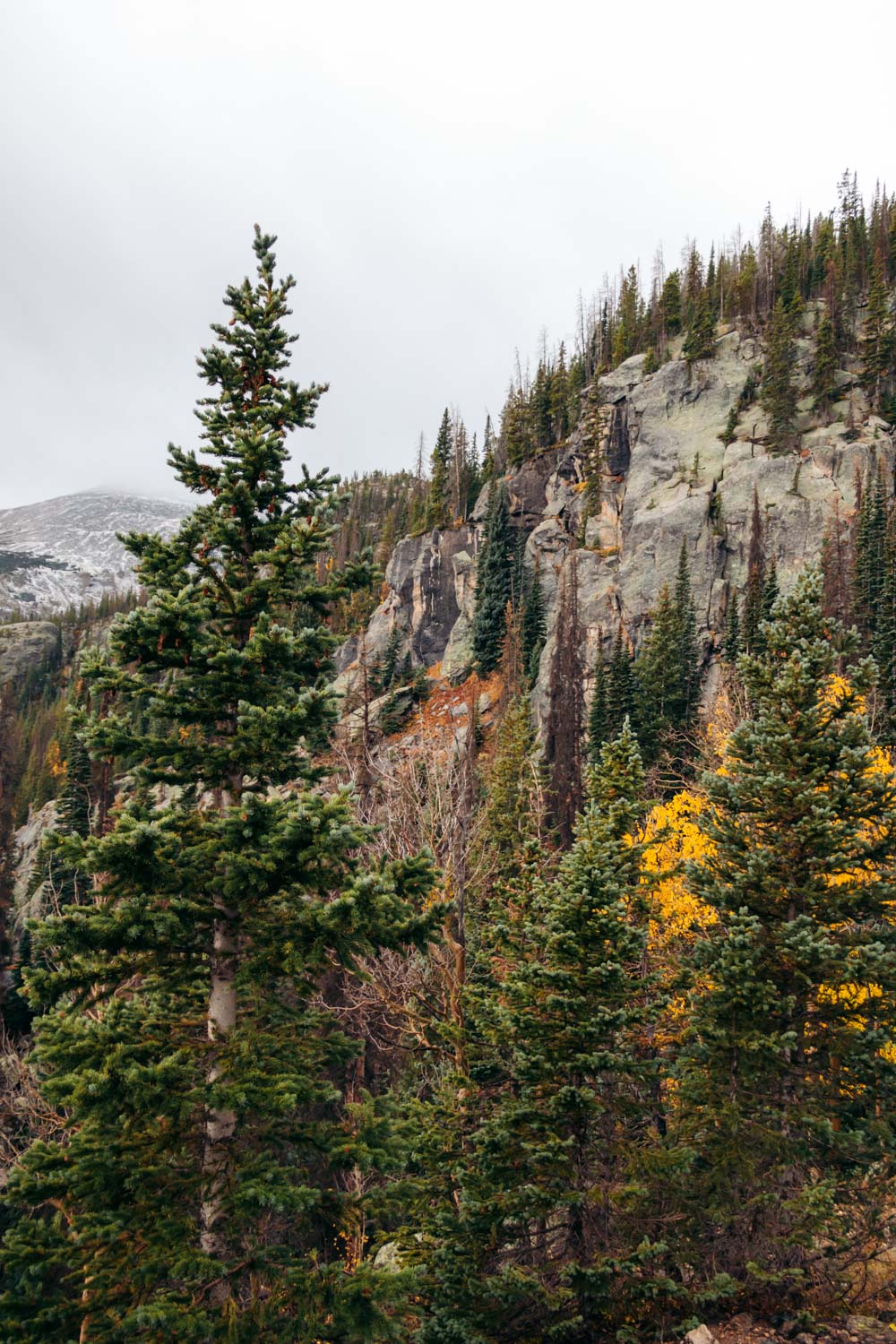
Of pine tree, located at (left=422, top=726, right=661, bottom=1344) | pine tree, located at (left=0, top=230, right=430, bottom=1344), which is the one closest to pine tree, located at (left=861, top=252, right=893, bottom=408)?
pine tree, located at (left=422, top=726, right=661, bottom=1344)

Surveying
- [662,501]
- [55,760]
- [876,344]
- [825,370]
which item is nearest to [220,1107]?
[662,501]

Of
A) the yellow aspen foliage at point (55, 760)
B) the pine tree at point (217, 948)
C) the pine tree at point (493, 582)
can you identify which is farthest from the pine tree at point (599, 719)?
the yellow aspen foliage at point (55, 760)

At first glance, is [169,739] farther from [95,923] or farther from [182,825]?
[95,923]

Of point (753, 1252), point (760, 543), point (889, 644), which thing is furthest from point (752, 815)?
point (760, 543)

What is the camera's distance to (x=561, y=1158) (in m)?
9.40

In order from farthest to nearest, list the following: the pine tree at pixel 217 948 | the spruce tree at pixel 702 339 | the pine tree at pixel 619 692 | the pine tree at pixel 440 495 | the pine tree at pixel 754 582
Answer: the pine tree at pixel 440 495
the spruce tree at pixel 702 339
the pine tree at pixel 754 582
the pine tree at pixel 619 692
the pine tree at pixel 217 948

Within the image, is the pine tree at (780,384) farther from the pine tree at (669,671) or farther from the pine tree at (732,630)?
the pine tree at (732,630)

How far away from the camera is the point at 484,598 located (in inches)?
2972

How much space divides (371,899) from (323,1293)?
3590 millimetres

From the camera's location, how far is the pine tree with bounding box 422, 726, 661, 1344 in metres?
9.16

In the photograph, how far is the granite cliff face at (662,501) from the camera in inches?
2420

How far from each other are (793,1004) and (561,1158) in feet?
13.5

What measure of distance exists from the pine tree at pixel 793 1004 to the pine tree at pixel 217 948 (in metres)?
6.01

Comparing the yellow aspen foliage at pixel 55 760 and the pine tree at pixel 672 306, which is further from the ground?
the pine tree at pixel 672 306
